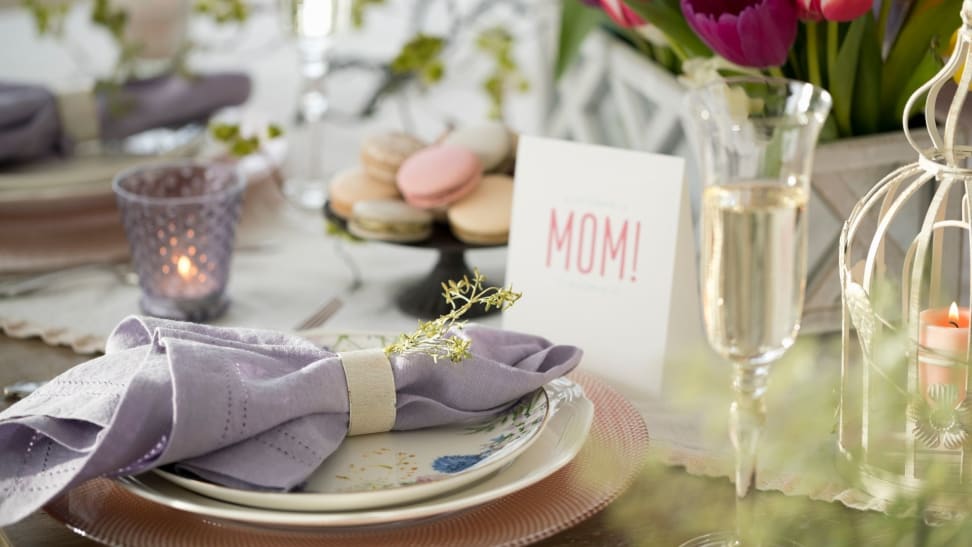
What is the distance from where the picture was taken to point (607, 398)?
0.84 meters

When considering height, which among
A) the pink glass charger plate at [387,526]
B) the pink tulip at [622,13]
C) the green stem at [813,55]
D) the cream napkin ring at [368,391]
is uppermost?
the pink tulip at [622,13]

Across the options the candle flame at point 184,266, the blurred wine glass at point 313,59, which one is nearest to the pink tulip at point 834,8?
the candle flame at point 184,266

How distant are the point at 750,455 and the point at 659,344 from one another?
0.28 m

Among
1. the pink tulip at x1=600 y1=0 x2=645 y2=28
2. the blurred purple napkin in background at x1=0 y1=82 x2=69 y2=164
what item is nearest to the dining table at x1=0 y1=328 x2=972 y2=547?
the pink tulip at x1=600 y1=0 x2=645 y2=28

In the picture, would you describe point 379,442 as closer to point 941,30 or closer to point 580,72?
point 941,30

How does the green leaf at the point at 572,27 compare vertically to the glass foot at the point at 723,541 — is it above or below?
above

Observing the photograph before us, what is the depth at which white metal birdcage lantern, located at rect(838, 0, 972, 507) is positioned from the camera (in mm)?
702

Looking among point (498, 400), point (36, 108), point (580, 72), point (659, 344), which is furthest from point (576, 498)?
point (36, 108)

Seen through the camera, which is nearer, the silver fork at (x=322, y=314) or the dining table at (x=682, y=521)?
the dining table at (x=682, y=521)

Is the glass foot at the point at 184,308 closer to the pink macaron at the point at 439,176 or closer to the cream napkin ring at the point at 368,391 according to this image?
the pink macaron at the point at 439,176

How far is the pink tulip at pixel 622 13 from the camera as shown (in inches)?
39.0

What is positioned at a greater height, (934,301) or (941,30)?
(941,30)

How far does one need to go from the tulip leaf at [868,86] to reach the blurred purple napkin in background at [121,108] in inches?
32.4

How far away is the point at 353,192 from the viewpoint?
3.70 ft
